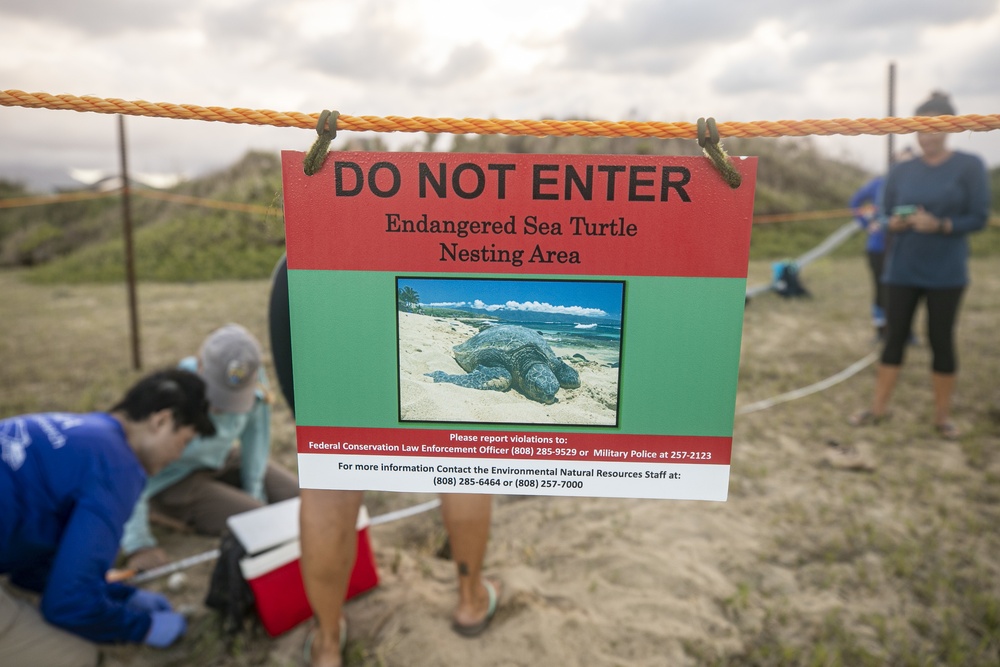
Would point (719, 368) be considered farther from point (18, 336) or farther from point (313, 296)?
point (18, 336)

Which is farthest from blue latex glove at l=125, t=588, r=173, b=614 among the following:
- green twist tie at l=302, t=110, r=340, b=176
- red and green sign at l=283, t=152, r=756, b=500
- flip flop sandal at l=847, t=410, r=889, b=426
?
flip flop sandal at l=847, t=410, r=889, b=426

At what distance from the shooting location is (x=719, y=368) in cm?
94

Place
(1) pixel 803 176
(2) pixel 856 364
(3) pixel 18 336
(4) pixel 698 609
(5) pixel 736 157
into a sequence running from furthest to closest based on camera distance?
(1) pixel 803 176 → (3) pixel 18 336 → (2) pixel 856 364 → (4) pixel 698 609 → (5) pixel 736 157

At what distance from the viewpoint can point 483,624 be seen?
203 centimetres

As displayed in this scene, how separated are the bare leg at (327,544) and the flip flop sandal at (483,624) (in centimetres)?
42

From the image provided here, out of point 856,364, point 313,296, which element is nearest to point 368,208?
point 313,296

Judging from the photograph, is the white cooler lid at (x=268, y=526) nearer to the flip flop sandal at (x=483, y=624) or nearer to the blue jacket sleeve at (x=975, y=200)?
the flip flop sandal at (x=483, y=624)

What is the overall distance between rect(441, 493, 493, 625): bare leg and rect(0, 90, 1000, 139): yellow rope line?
1160 mm

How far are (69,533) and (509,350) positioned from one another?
160 centimetres

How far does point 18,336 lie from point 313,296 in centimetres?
712

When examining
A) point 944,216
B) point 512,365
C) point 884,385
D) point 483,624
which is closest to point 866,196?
point 944,216

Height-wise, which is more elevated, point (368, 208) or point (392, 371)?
point (368, 208)

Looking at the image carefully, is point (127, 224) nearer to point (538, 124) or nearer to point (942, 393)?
point (538, 124)

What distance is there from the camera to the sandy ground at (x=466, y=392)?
935 millimetres
